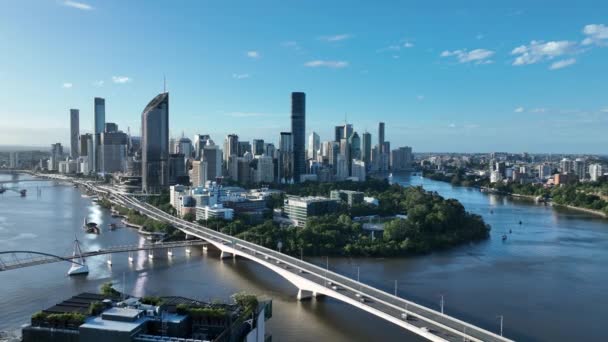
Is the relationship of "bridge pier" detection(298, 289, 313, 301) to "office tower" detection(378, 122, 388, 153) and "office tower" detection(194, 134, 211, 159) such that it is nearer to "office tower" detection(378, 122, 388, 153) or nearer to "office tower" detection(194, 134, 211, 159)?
"office tower" detection(194, 134, 211, 159)

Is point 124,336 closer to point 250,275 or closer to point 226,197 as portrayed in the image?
point 250,275

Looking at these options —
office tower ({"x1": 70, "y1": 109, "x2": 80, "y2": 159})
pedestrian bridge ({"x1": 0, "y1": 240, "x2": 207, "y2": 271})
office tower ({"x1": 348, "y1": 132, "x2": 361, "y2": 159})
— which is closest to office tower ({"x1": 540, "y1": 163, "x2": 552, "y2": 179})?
office tower ({"x1": 348, "y1": 132, "x2": 361, "y2": 159})

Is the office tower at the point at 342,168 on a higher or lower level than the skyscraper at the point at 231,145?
lower

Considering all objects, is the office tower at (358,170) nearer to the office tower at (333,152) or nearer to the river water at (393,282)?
the office tower at (333,152)

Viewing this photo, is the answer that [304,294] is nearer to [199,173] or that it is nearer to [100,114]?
[199,173]

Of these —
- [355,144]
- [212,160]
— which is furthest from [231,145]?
[355,144]

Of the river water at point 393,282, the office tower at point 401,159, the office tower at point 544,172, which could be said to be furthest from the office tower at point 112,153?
the office tower at point 544,172
